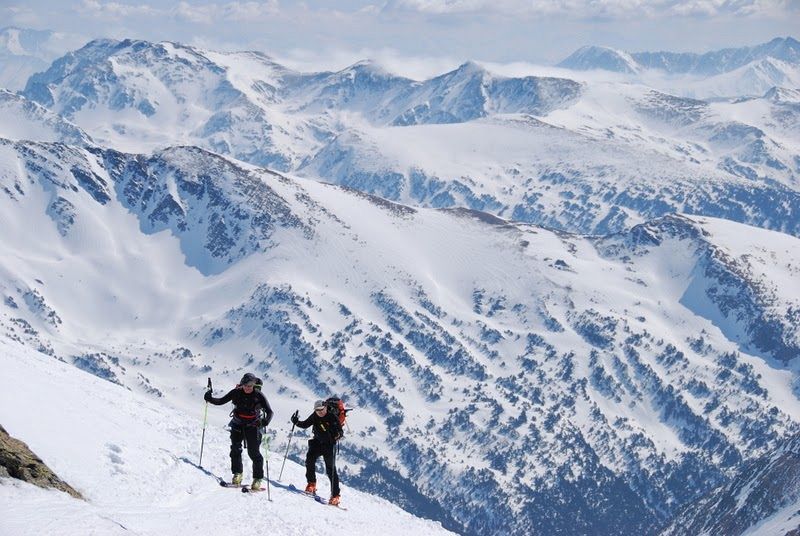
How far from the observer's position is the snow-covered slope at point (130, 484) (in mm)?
29094

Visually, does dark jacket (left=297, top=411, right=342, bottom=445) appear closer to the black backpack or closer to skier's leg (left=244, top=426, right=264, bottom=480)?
the black backpack

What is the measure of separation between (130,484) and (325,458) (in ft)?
29.7

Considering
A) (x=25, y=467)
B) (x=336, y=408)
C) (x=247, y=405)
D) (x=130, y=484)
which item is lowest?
(x=130, y=484)

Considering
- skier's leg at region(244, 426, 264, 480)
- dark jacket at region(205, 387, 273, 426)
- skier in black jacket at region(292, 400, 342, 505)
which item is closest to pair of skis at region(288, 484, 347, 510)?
skier in black jacket at region(292, 400, 342, 505)

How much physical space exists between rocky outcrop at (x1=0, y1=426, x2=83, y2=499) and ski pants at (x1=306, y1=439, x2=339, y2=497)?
11.3 m

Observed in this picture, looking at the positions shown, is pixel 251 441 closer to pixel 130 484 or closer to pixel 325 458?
pixel 325 458

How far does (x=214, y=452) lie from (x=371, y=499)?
→ 11.0 m

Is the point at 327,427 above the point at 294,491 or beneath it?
Result: above

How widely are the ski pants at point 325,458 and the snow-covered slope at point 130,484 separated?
119 cm

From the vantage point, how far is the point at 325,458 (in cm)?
4259

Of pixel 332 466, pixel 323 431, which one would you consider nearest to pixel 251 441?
pixel 323 431

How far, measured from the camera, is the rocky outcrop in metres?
30.1

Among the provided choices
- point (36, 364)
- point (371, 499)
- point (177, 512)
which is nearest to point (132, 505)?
point (177, 512)

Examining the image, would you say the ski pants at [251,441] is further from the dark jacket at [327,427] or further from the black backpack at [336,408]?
the black backpack at [336,408]
